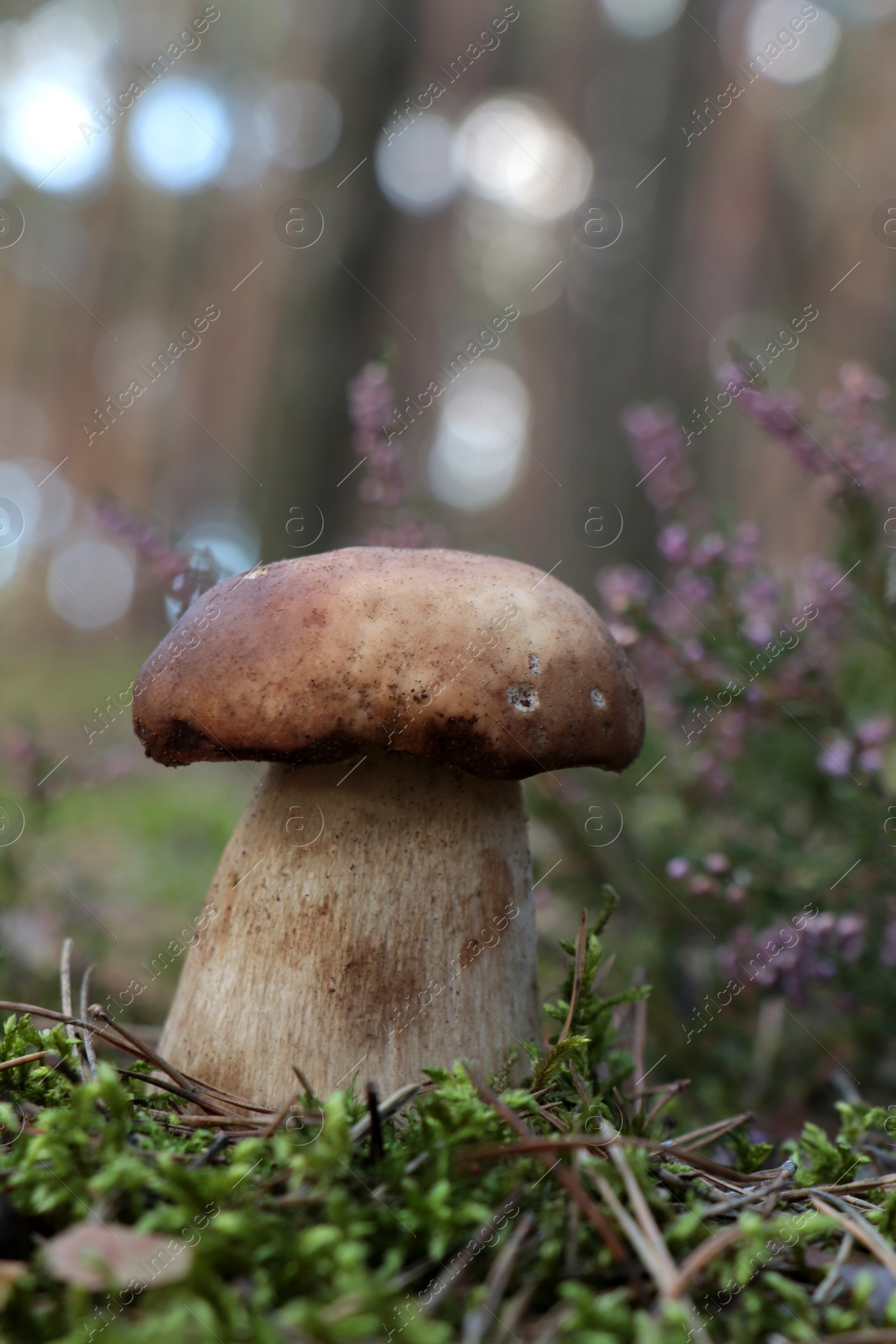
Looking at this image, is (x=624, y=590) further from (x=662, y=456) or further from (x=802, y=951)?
(x=802, y=951)

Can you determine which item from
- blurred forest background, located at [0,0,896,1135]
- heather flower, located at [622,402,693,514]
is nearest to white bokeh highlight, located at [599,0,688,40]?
blurred forest background, located at [0,0,896,1135]

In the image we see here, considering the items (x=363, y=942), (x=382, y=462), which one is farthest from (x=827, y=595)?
(x=363, y=942)

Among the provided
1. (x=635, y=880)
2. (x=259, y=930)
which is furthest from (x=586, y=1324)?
(x=635, y=880)

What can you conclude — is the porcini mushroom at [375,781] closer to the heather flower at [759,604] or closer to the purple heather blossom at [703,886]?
the purple heather blossom at [703,886]

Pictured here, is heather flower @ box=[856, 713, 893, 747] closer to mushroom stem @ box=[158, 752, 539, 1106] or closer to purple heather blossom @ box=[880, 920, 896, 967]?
purple heather blossom @ box=[880, 920, 896, 967]

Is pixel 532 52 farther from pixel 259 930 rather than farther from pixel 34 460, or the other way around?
pixel 259 930
